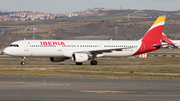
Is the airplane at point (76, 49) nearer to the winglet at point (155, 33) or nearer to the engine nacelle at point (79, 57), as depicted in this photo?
the engine nacelle at point (79, 57)

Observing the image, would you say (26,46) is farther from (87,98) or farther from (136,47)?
(87,98)

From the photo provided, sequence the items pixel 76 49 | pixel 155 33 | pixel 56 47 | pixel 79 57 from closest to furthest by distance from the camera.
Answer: pixel 79 57, pixel 56 47, pixel 76 49, pixel 155 33

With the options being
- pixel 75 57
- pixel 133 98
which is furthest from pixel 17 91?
pixel 75 57

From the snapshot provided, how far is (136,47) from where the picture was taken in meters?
51.8

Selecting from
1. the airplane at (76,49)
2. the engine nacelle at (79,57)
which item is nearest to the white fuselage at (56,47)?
the airplane at (76,49)

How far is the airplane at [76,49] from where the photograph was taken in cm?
4712

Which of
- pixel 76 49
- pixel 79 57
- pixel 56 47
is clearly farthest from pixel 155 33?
pixel 56 47

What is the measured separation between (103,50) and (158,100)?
30.5 metres

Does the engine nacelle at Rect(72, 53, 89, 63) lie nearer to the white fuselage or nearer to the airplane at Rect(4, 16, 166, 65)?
the airplane at Rect(4, 16, 166, 65)

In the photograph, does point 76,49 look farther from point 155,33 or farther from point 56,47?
point 155,33

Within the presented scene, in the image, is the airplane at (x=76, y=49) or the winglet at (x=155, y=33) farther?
the winglet at (x=155, y=33)

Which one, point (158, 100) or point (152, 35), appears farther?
point (152, 35)

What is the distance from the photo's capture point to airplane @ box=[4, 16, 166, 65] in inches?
1855

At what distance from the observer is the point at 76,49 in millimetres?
48812
